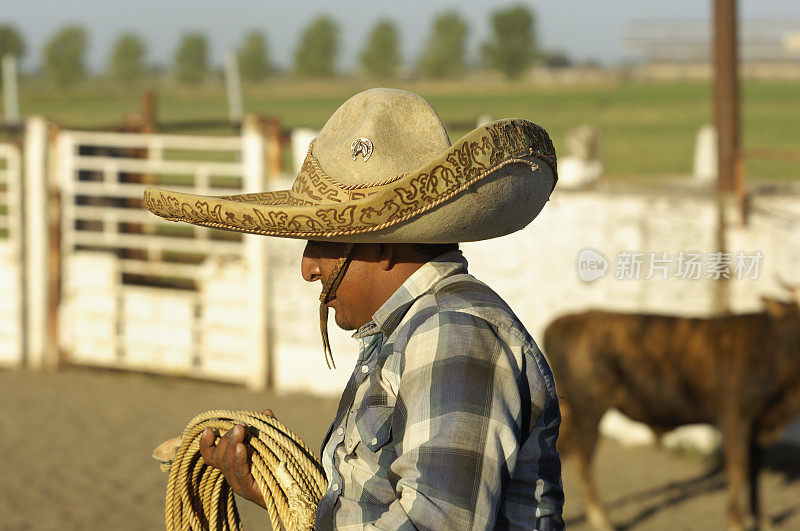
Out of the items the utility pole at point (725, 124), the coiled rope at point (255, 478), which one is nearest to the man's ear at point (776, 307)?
the utility pole at point (725, 124)

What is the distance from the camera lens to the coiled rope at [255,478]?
6.61 feet

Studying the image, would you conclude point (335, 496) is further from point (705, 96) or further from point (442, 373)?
point (705, 96)

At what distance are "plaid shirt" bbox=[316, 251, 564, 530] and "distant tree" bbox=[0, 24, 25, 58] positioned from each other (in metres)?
126

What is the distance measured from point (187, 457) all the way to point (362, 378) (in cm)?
65

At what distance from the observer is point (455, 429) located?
160 cm

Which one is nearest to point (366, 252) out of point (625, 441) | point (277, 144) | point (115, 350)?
point (625, 441)

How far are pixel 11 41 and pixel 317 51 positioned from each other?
3885cm

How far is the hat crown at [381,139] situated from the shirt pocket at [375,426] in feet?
1.30

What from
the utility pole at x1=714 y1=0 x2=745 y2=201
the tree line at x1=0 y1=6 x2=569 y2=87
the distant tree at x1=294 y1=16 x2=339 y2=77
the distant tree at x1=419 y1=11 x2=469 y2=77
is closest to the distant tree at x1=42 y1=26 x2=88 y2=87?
the tree line at x1=0 y1=6 x2=569 y2=87

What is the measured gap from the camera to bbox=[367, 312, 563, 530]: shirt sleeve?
159 cm

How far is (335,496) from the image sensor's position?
180cm

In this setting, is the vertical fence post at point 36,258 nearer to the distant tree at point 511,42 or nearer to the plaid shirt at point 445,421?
the plaid shirt at point 445,421

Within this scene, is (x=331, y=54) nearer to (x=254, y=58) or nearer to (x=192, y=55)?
(x=254, y=58)

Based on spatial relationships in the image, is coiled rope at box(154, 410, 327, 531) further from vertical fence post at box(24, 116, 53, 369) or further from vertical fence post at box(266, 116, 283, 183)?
vertical fence post at box(24, 116, 53, 369)
